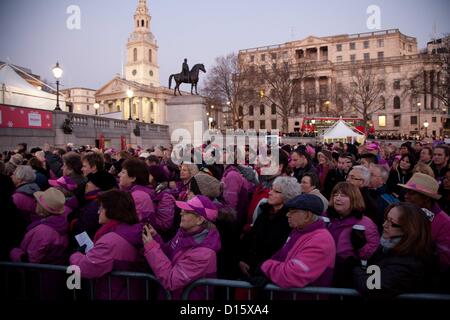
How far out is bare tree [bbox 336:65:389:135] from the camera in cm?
6631

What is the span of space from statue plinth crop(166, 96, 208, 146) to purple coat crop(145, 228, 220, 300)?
23571mm

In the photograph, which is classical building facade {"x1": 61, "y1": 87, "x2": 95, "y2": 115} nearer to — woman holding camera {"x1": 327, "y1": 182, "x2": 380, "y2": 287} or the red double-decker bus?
the red double-decker bus

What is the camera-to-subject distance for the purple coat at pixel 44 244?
12.2 ft

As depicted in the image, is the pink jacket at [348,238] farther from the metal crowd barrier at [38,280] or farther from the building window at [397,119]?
the building window at [397,119]

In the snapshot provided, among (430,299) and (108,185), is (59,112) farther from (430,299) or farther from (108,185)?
(430,299)

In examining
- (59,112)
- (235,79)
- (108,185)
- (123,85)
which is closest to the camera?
(108,185)

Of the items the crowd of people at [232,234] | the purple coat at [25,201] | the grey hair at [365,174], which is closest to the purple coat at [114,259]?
the crowd of people at [232,234]

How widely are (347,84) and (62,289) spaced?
8204cm

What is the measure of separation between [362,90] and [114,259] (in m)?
70.2

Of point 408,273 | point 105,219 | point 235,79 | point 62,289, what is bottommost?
point 62,289

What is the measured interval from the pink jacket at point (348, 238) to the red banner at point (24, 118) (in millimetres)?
16132

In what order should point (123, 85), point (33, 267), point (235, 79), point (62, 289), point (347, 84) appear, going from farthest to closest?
point (123, 85) < point (347, 84) < point (235, 79) < point (62, 289) < point (33, 267)

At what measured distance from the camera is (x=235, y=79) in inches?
2224
